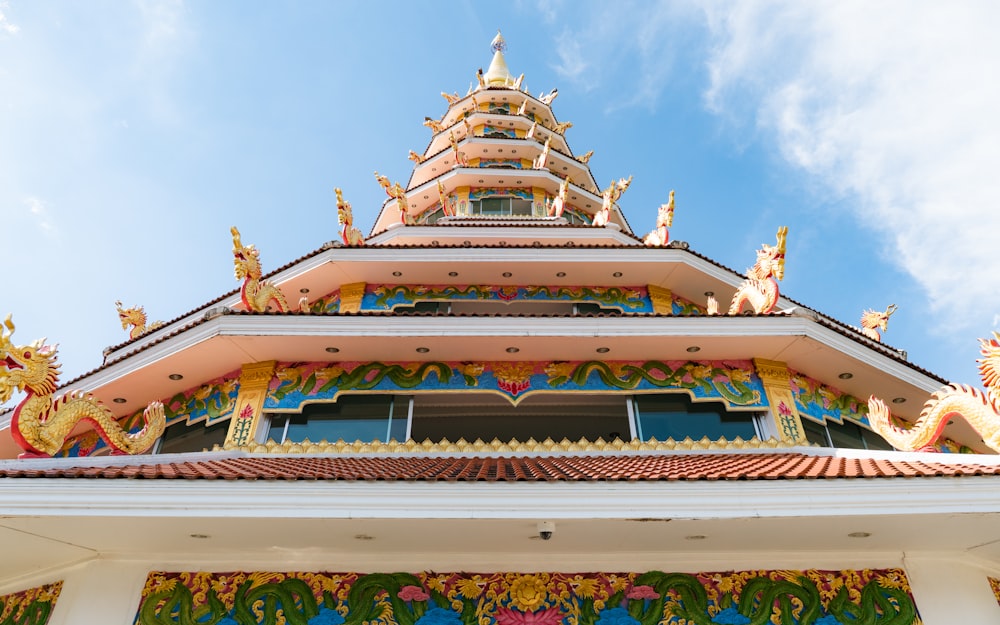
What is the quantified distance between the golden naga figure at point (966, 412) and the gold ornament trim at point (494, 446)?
1.31 m

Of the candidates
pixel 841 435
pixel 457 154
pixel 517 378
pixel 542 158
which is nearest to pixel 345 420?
pixel 517 378

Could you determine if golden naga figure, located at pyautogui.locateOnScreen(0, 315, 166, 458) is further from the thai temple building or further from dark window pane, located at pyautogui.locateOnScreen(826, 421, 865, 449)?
dark window pane, located at pyautogui.locateOnScreen(826, 421, 865, 449)

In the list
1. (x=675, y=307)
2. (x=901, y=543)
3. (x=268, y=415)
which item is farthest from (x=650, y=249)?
(x=268, y=415)

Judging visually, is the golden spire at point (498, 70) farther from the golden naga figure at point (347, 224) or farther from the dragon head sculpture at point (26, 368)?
the dragon head sculpture at point (26, 368)

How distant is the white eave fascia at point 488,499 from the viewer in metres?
5.04

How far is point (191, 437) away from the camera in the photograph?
922 centimetres

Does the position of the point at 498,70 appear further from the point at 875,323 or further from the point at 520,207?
the point at 875,323

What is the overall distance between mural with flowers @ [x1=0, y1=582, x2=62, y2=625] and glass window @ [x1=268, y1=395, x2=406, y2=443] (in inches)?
121

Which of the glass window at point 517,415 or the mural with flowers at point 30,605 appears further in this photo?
the glass window at point 517,415

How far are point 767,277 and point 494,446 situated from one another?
564cm

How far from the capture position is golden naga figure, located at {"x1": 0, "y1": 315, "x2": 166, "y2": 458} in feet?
22.9

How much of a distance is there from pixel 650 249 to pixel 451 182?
27.0 ft

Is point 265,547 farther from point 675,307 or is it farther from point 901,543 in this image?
point 675,307

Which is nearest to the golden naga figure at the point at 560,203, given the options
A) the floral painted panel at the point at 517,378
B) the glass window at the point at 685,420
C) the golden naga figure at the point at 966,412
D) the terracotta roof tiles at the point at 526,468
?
the floral painted panel at the point at 517,378
